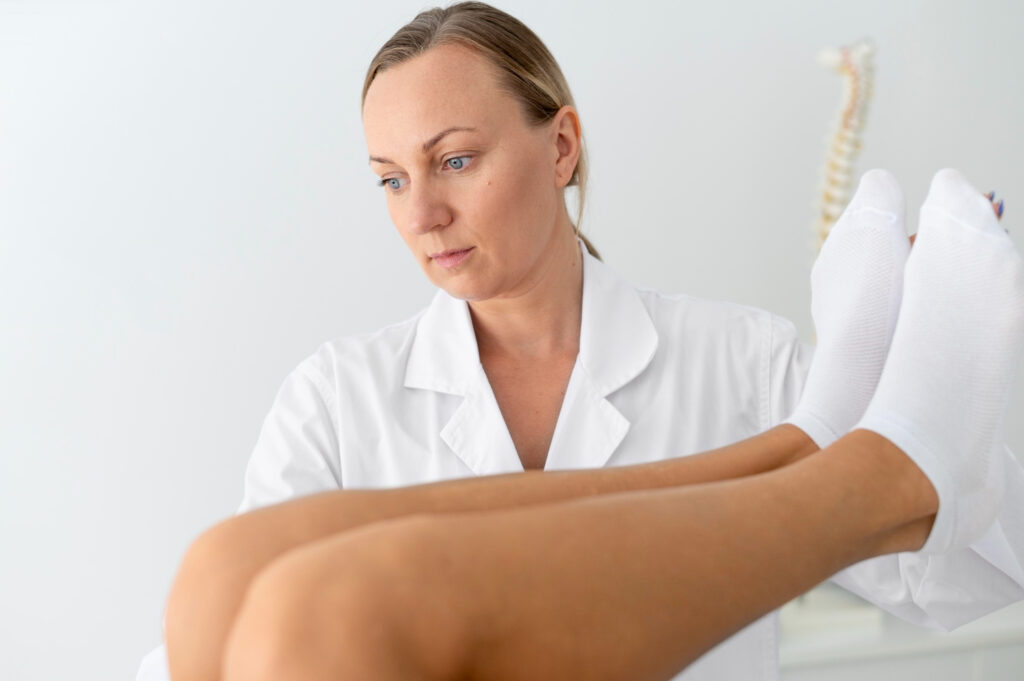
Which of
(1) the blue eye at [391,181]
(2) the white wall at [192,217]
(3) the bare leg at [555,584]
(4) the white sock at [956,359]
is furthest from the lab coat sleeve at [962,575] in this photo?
(2) the white wall at [192,217]

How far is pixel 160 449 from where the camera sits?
6.10 ft

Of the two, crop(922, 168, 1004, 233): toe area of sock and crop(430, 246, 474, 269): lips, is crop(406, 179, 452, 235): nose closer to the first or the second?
crop(430, 246, 474, 269): lips

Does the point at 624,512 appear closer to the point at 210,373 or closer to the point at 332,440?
the point at 332,440

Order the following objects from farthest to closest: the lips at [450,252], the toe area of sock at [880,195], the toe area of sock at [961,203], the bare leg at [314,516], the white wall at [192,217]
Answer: the white wall at [192,217] < the lips at [450,252] < the toe area of sock at [880,195] < the toe area of sock at [961,203] < the bare leg at [314,516]

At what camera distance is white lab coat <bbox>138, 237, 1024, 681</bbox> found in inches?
50.5

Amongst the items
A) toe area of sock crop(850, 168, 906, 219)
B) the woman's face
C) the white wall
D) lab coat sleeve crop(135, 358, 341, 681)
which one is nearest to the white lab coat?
lab coat sleeve crop(135, 358, 341, 681)

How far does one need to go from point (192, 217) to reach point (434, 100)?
78cm

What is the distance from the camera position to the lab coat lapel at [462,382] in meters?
1.27

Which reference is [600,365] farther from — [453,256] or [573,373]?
[453,256]

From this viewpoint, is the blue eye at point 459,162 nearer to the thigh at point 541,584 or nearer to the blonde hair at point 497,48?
the blonde hair at point 497,48

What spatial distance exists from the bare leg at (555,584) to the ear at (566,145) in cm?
68

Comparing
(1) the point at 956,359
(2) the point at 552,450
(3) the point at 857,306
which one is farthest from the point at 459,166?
(1) the point at 956,359

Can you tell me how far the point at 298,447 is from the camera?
1.33 meters

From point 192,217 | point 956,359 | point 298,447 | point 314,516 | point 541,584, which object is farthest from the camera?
point 192,217
